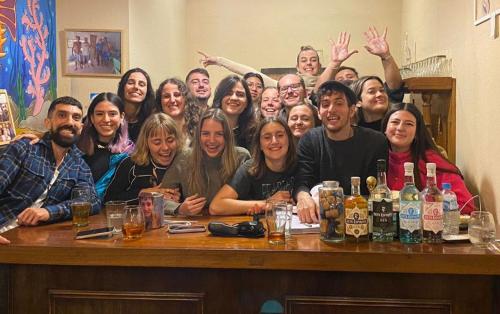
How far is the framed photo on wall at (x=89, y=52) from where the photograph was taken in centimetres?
322

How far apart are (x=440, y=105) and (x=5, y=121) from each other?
2323mm

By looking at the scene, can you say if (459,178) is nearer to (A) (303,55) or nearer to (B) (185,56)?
(A) (303,55)

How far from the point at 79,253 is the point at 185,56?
236 centimetres

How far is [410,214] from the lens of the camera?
1618 millimetres

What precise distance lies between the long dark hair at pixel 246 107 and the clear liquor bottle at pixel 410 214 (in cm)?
122

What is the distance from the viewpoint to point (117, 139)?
8.87 ft

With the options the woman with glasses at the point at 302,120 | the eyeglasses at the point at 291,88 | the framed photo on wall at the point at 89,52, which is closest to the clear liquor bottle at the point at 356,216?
the woman with glasses at the point at 302,120

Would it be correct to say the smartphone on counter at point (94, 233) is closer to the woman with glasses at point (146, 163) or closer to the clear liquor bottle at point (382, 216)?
the woman with glasses at point (146, 163)

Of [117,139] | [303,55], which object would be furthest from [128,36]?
[303,55]

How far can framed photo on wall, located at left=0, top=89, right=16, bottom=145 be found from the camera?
2.46 meters

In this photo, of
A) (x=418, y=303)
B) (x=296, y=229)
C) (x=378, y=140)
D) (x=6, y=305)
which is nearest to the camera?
(x=418, y=303)

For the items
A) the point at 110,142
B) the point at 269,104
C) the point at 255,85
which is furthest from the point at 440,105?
the point at 110,142

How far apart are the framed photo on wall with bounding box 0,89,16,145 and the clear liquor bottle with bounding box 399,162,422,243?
6.23 feet

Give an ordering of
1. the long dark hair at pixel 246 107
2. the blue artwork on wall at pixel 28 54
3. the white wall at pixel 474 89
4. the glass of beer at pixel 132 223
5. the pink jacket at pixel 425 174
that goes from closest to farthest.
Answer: the glass of beer at pixel 132 223 < the white wall at pixel 474 89 < the pink jacket at pixel 425 174 < the blue artwork on wall at pixel 28 54 < the long dark hair at pixel 246 107
